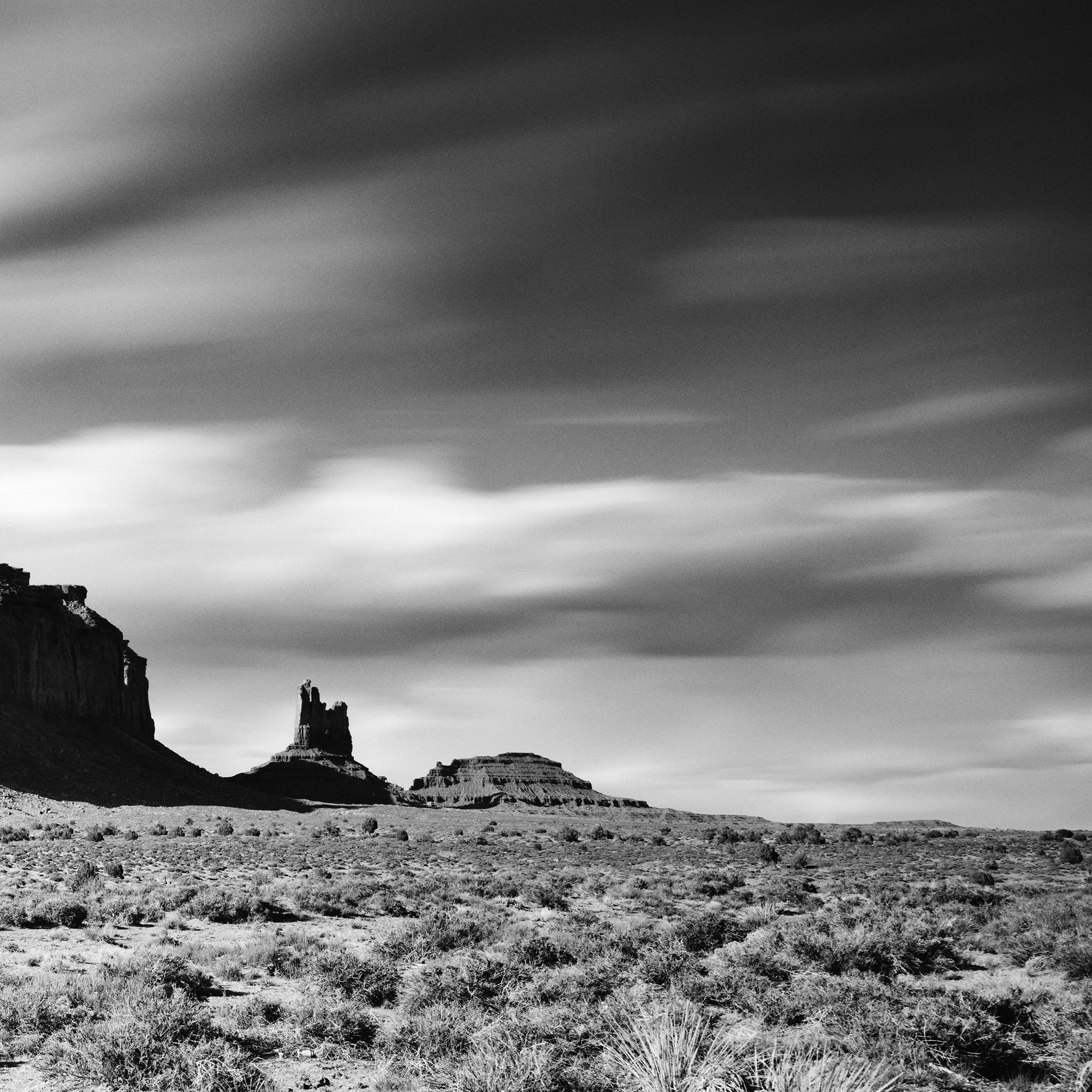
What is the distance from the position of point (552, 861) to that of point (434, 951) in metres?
24.7

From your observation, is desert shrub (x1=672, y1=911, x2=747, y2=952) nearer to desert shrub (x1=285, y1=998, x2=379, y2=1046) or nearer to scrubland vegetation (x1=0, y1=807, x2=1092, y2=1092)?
scrubland vegetation (x1=0, y1=807, x2=1092, y2=1092)

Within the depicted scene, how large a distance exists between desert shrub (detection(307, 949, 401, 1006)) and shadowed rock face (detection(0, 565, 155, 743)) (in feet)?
395

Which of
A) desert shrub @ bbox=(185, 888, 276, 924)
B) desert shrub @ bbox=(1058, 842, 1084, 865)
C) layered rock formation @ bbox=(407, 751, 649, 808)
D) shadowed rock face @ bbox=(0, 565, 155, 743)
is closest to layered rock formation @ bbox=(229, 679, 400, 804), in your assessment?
layered rock formation @ bbox=(407, 751, 649, 808)

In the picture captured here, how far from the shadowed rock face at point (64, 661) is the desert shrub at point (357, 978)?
395 ft

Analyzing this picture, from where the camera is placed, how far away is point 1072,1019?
12094 mm

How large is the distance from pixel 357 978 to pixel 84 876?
18431 millimetres

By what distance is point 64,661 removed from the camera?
419ft

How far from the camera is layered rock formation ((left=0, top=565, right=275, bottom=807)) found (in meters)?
98.9

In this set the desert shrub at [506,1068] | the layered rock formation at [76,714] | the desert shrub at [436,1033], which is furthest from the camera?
the layered rock formation at [76,714]

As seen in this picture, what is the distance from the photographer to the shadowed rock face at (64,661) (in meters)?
121

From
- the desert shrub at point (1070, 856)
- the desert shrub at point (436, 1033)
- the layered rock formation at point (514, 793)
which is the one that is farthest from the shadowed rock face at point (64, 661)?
the desert shrub at point (436, 1033)

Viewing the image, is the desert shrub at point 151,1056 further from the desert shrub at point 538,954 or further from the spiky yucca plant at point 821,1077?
the desert shrub at point 538,954

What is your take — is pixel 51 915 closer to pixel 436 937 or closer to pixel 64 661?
pixel 436 937

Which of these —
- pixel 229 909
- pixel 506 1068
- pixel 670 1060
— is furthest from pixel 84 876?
pixel 670 1060
